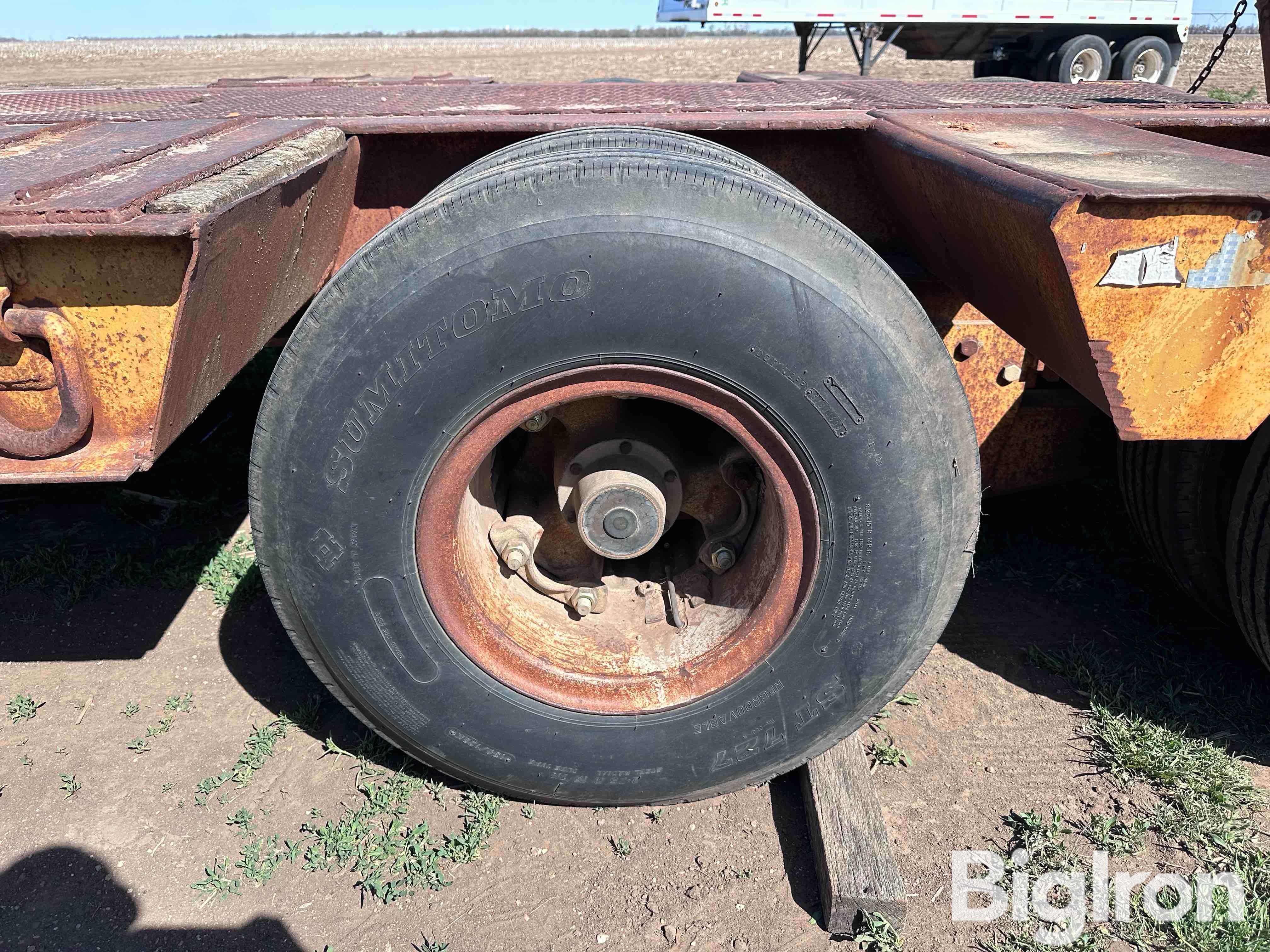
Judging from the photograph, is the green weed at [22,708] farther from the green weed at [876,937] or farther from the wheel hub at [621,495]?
the green weed at [876,937]

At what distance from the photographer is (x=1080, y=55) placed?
14.2 metres

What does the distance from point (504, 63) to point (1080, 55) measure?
2511cm

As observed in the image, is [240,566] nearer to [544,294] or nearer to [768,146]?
[544,294]

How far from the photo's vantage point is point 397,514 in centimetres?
177

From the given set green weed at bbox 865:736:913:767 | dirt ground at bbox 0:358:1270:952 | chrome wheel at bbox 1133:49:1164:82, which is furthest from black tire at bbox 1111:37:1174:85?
green weed at bbox 865:736:913:767

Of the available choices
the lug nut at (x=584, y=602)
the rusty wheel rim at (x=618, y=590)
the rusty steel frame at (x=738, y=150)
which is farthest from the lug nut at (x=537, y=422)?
the rusty steel frame at (x=738, y=150)

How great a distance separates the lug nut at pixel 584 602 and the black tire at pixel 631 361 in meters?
0.31

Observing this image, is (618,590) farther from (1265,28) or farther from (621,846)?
(1265,28)

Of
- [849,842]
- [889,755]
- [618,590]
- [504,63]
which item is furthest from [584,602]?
[504,63]

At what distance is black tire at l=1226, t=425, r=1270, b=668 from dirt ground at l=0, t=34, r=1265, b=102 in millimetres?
12384

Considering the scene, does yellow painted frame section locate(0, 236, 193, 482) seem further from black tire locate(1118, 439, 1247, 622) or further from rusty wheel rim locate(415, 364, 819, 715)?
black tire locate(1118, 439, 1247, 622)

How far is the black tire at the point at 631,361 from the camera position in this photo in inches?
64.2

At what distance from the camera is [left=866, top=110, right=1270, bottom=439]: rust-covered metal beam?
4.46ft

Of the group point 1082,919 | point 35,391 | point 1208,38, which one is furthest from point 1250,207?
point 1208,38
